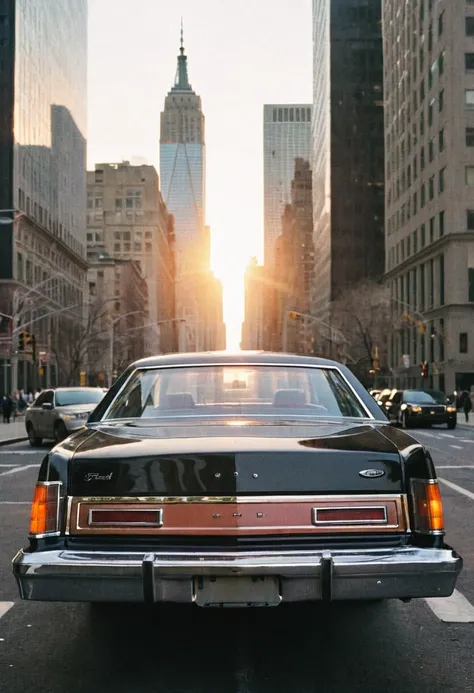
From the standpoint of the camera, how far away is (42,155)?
8044 cm

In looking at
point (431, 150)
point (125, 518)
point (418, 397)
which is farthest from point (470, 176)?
point (125, 518)

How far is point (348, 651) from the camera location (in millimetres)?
4551

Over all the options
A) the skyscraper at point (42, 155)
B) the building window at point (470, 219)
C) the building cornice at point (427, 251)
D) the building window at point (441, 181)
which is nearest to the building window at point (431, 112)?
the building window at point (441, 181)

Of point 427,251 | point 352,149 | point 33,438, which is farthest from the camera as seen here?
point 352,149

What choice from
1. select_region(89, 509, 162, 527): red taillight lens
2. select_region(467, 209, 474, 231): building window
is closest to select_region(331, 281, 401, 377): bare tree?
select_region(467, 209, 474, 231): building window

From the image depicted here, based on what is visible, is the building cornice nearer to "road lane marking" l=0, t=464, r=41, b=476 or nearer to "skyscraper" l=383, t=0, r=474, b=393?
"skyscraper" l=383, t=0, r=474, b=393

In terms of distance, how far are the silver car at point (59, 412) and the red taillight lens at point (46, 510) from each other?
51.2ft

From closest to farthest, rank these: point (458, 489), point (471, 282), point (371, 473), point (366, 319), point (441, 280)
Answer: point (371, 473) < point (458, 489) < point (471, 282) < point (441, 280) < point (366, 319)

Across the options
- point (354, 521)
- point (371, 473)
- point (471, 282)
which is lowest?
point (354, 521)

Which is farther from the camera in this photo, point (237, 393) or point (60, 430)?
point (60, 430)

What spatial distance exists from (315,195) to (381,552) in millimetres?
143011

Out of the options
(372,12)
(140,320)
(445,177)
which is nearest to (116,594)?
(445,177)

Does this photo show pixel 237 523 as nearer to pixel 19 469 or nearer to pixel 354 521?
pixel 354 521

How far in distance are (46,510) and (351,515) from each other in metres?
1.53
